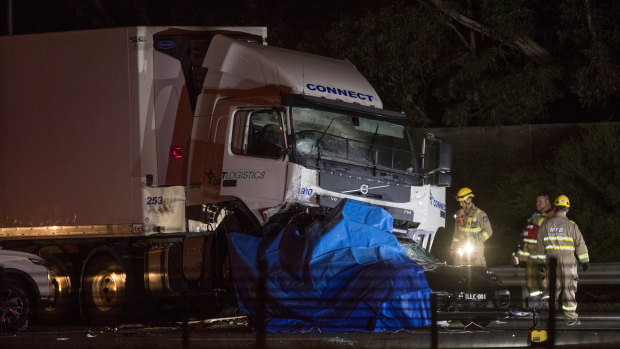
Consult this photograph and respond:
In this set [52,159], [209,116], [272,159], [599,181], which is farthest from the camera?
[599,181]

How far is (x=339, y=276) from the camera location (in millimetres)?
9281

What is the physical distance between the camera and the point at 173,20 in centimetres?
2723

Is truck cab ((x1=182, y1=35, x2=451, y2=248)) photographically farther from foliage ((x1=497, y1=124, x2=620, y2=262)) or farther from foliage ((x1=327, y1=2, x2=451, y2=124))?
→ foliage ((x1=327, y1=2, x2=451, y2=124))

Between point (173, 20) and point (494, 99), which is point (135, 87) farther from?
point (173, 20)

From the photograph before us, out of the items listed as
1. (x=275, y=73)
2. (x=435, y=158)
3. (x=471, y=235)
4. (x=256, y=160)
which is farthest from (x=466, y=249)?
(x=275, y=73)

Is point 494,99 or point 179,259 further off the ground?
point 494,99

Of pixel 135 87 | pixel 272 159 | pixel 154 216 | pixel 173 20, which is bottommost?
pixel 154 216

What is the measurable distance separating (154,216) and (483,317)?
14.7ft

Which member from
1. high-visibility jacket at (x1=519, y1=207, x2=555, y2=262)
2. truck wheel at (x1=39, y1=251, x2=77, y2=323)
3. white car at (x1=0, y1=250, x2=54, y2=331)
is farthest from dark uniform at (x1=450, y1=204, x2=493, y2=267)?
white car at (x1=0, y1=250, x2=54, y2=331)

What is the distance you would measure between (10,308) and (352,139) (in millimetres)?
4796

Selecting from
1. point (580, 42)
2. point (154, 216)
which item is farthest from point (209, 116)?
point (580, 42)

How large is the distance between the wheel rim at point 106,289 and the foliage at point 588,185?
7.50 metres

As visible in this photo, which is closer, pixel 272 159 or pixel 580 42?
pixel 272 159

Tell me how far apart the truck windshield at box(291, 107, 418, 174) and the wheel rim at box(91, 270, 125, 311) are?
325cm
